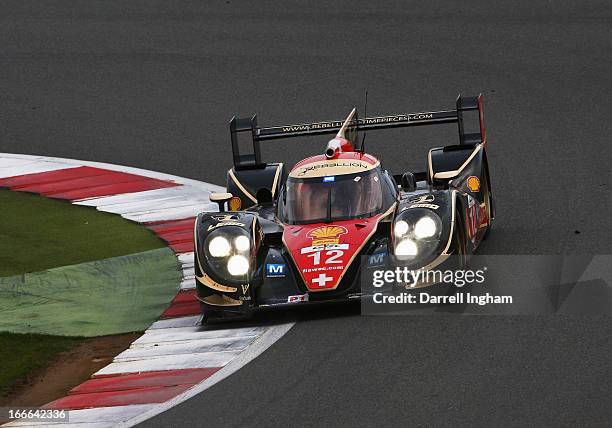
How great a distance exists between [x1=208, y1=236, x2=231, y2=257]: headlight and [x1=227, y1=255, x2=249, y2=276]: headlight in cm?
10

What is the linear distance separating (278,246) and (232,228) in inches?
17.9

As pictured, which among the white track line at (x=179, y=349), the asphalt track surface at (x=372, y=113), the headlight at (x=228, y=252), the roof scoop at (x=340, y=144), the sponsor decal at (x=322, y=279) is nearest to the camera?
the asphalt track surface at (x=372, y=113)

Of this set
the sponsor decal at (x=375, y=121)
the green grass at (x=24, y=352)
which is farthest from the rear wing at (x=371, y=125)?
the green grass at (x=24, y=352)

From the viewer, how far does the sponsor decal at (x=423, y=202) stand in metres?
11.9

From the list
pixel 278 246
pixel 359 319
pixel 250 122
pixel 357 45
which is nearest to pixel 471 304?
pixel 359 319

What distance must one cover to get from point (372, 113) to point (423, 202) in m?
7.52

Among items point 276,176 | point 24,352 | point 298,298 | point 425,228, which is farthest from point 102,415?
point 276,176

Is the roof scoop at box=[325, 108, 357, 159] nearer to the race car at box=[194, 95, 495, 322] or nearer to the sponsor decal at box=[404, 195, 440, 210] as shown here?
the race car at box=[194, 95, 495, 322]

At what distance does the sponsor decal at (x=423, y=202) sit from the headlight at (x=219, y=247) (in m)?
1.59

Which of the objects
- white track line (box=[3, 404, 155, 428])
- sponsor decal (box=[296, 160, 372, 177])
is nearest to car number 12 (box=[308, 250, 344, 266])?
sponsor decal (box=[296, 160, 372, 177])

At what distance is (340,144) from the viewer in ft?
44.7

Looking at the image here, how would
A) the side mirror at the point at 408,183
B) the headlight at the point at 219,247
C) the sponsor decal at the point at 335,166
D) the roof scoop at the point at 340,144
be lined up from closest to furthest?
the headlight at the point at 219,247 → the sponsor decal at the point at 335,166 → the roof scoop at the point at 340,144 → the side mirror at the point at 408,183

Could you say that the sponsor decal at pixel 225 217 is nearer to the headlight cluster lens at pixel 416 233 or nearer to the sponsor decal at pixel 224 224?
the sponsor decal at pixel 224 224

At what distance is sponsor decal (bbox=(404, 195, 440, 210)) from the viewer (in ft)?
39.0
